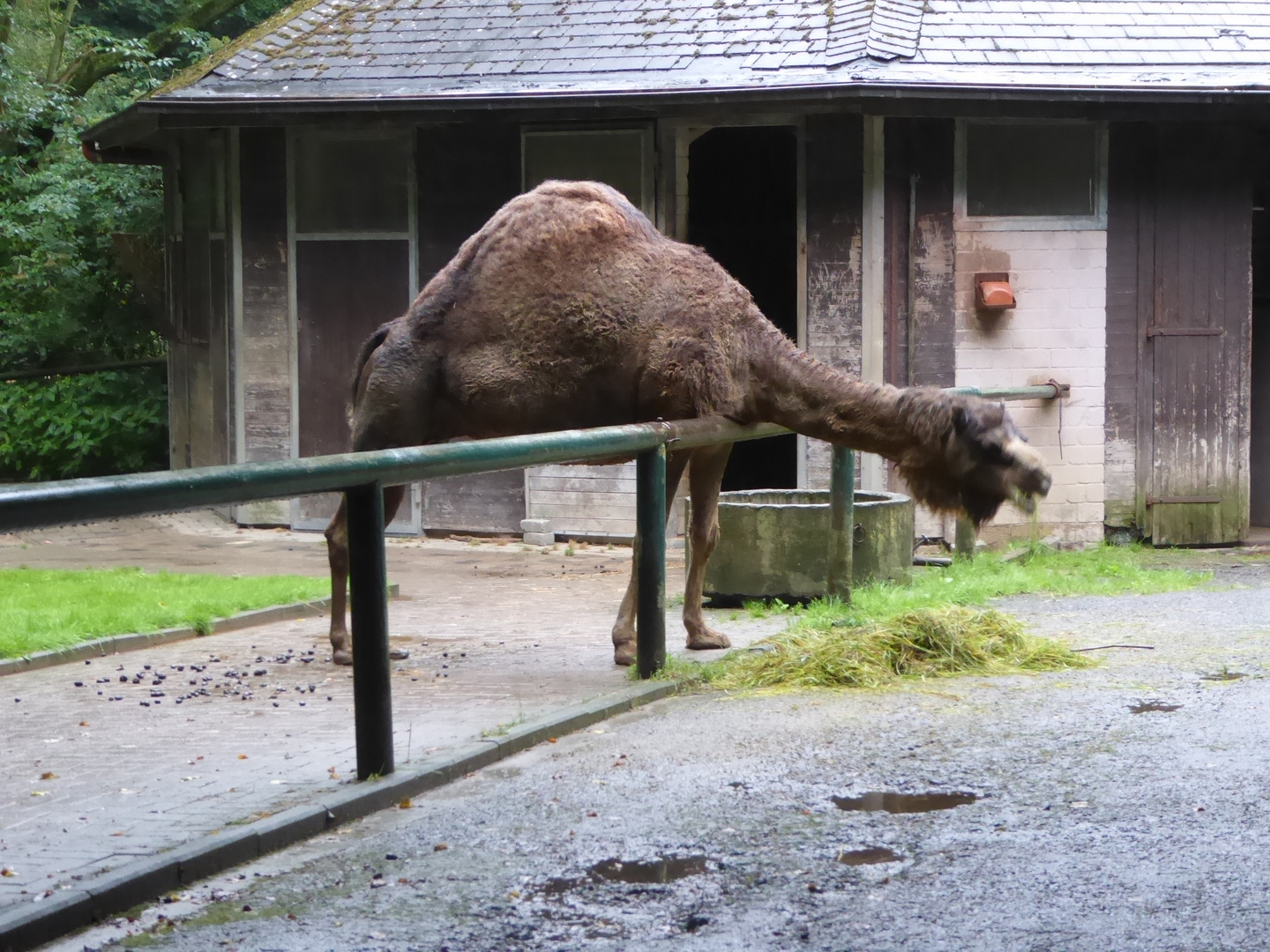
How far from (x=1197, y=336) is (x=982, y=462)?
23.6ft

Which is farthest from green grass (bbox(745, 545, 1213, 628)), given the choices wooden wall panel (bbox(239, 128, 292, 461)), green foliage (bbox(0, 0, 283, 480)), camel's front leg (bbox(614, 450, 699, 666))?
green foliage (bbox(0, 0, 283, 480))

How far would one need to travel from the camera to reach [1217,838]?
4.55 metres

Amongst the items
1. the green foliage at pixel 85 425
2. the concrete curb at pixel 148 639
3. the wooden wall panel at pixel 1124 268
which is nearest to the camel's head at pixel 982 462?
the concrete curb at pixel 148 639

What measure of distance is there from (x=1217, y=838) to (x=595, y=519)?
9.59 meters

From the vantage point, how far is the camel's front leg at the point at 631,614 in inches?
292

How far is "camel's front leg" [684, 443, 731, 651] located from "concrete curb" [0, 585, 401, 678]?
263 cm

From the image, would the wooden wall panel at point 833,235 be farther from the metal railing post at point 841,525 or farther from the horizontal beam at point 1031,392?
the metal railing post at point 841,525

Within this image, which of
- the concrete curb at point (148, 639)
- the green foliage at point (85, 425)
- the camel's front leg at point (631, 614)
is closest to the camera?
the camel's front leg at point (631, 614)

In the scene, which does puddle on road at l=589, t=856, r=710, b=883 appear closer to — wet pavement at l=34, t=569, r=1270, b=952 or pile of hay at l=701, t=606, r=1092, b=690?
wet pavement at l=34, t=569, r=1270, b=952

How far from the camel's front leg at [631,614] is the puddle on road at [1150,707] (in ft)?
6.97

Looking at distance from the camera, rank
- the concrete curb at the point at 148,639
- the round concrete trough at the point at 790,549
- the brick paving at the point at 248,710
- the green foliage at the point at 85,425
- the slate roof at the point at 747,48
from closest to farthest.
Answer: the brick paving at the point at 248,710 → the concrete curb at the point at 148,639 → the round concrete trough at the point at 790,549 → the slate roof at the point at 747,48 → the green foliage at the point at 85,425

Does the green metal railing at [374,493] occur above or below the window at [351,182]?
below

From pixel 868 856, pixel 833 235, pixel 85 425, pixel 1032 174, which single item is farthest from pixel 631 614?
pixel 85 425

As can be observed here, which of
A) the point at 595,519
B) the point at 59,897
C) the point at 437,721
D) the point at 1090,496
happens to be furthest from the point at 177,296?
the point at 59,897
